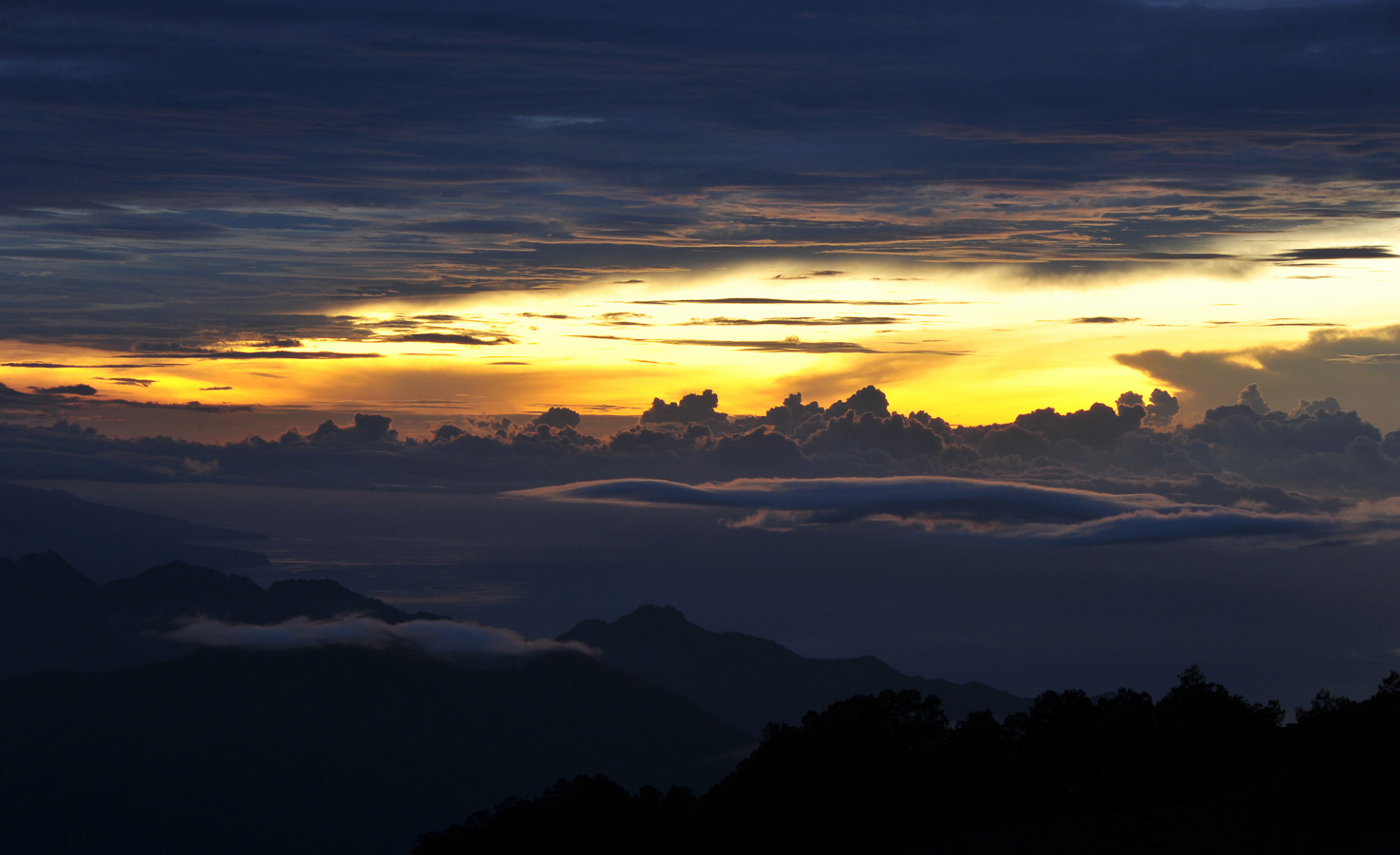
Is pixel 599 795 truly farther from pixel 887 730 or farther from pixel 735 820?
pixel 887 730

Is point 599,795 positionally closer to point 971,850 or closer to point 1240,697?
point 971,850

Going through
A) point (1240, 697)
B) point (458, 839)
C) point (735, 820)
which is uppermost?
point (1240, 697)

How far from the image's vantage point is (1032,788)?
70375 millimetres

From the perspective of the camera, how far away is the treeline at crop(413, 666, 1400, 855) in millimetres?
57938

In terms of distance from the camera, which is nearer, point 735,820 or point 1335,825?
point 1335,825

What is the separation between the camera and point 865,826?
74000 mm

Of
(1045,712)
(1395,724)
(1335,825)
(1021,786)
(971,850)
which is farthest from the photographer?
(1045,712)

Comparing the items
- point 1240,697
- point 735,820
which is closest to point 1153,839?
point 1240,697

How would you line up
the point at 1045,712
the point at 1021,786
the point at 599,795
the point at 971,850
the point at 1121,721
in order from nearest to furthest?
the point at 971,850, the point at 1021,786, the point at 1121,721, the point at 1045,712, the point at 599,795

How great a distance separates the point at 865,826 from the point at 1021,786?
35.6 ft

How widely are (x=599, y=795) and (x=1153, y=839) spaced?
51416 mm

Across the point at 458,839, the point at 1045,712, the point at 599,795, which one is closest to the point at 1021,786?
the point at 1045,712

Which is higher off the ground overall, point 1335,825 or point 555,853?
point 1335,825

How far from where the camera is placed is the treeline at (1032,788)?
57938 mm
